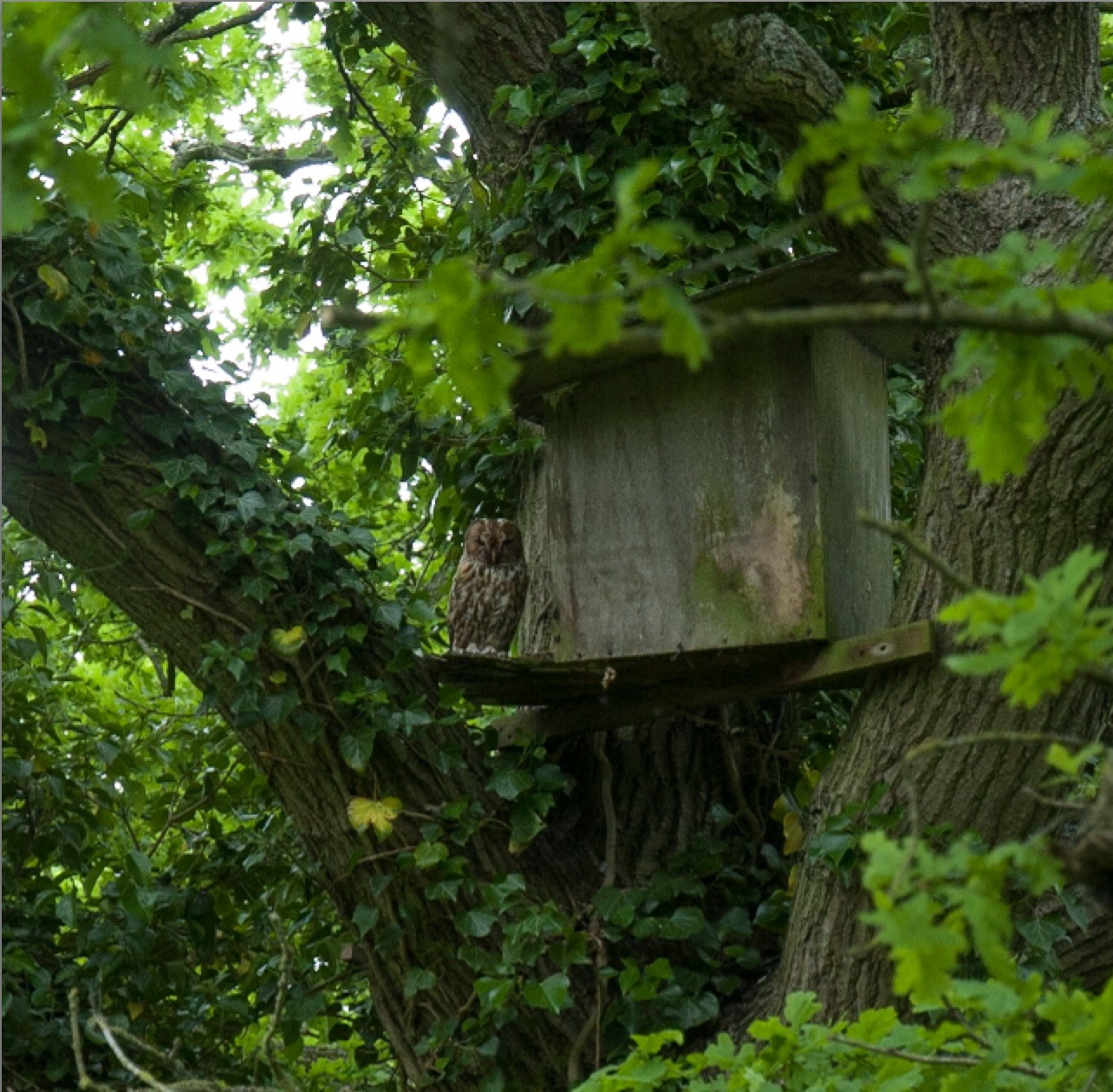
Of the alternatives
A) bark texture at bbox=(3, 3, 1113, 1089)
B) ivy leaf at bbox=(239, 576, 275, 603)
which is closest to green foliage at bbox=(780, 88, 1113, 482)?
bark texture at bbox=(3, 3, 1113, 1089)

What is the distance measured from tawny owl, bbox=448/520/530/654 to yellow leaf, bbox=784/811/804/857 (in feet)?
2.41

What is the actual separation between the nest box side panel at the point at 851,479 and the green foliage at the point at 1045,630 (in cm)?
162

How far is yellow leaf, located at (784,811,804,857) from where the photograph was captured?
3471mm

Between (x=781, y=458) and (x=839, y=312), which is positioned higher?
(x=781, y=458)

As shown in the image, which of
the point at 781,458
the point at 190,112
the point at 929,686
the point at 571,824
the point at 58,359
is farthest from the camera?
the point at 190,112

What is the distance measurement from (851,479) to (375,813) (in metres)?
1.21

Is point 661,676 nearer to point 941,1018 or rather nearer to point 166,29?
point 941,1018

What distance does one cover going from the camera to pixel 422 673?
3.56 meters

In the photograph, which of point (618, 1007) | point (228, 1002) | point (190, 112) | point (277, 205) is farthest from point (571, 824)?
point (277, 205)

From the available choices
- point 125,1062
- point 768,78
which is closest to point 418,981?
point 125,1062

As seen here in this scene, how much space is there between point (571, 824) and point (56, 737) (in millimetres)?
1307

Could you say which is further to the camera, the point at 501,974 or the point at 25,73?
the point at 501,974

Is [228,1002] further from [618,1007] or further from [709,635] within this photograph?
[709,635]

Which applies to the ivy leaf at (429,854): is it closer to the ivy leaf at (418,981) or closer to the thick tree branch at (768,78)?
the ivy leaf at (418,981)
